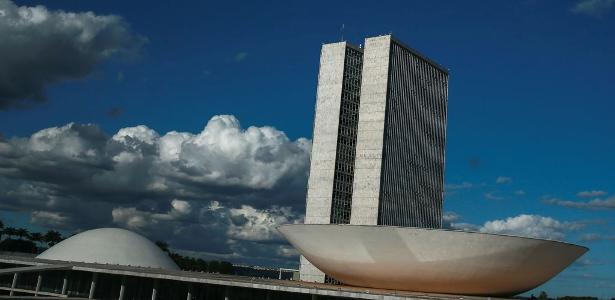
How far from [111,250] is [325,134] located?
39640 millimetres

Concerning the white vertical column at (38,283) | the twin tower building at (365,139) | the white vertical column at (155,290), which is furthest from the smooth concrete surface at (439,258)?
the twin tower building at (365,139)

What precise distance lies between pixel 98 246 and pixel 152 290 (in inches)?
992

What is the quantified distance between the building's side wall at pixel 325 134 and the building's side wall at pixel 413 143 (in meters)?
8.66

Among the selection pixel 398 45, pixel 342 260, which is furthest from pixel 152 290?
pixel 398 45

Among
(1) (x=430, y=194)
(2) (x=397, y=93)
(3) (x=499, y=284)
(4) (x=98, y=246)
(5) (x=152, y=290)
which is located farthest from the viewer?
(1) (x=430, y=194)

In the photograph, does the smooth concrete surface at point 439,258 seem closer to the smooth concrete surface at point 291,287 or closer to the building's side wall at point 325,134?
the smooth concrete surface at point 291,287

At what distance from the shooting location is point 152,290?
229 ft

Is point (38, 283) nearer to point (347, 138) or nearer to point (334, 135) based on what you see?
point (334, 135)

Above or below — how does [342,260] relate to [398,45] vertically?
below

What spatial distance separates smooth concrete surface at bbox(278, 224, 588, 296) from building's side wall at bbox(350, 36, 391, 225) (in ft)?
129

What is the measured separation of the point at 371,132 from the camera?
10475 centimetres

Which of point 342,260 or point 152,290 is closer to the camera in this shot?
point 342,260

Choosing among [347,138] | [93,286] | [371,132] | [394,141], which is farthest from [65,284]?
[394,141]

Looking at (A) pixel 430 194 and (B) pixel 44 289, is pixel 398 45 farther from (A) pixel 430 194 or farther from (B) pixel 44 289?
(B) pixel 44 289
